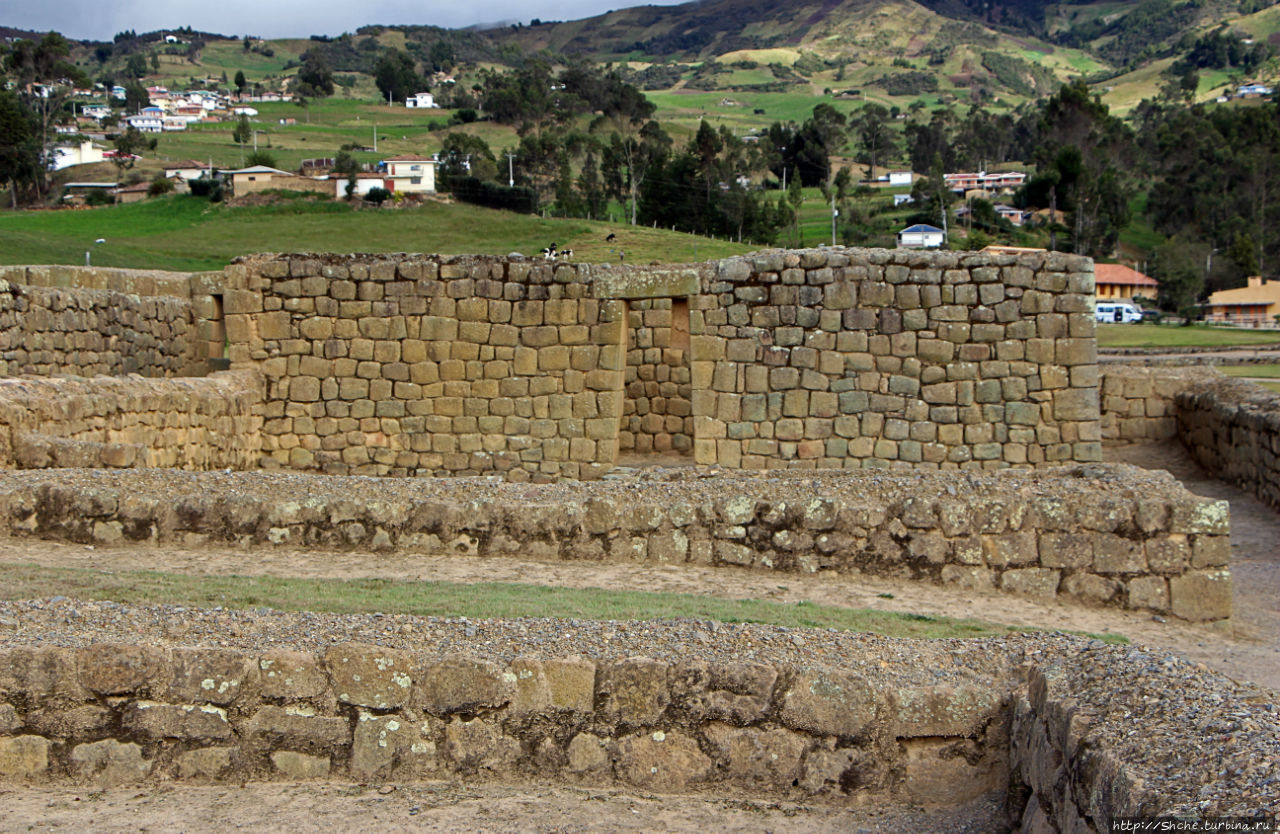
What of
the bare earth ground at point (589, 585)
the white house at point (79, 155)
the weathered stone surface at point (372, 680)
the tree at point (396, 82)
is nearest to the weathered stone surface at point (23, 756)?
the bare earth ground at point (589, 585)

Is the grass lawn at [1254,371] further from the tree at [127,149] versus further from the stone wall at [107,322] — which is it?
the tree at [127,149]

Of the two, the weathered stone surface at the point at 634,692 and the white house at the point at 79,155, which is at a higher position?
the white house at the point at 79,155

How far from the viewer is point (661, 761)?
6.04 m

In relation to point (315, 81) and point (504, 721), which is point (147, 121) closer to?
point (315, 81)

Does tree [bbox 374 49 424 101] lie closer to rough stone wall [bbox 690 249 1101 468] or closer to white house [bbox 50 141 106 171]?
white house [bbox 50 141 106 171]

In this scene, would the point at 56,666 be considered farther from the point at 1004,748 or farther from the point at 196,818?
the point at 1004,748

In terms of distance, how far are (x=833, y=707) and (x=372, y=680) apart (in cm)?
215

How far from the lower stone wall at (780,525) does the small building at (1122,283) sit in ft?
220

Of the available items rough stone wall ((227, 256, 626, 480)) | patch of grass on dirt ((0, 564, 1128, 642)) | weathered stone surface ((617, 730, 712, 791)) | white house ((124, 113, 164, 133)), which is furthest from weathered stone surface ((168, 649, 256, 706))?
white house ((124, 113, 164, 133))

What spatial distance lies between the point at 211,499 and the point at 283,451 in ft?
23.4

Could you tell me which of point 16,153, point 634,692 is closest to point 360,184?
point 16,153

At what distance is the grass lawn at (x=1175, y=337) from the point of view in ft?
117

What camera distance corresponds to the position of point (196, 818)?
18.6 ft

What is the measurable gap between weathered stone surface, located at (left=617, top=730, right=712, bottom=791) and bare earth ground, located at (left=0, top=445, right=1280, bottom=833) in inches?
3.5
